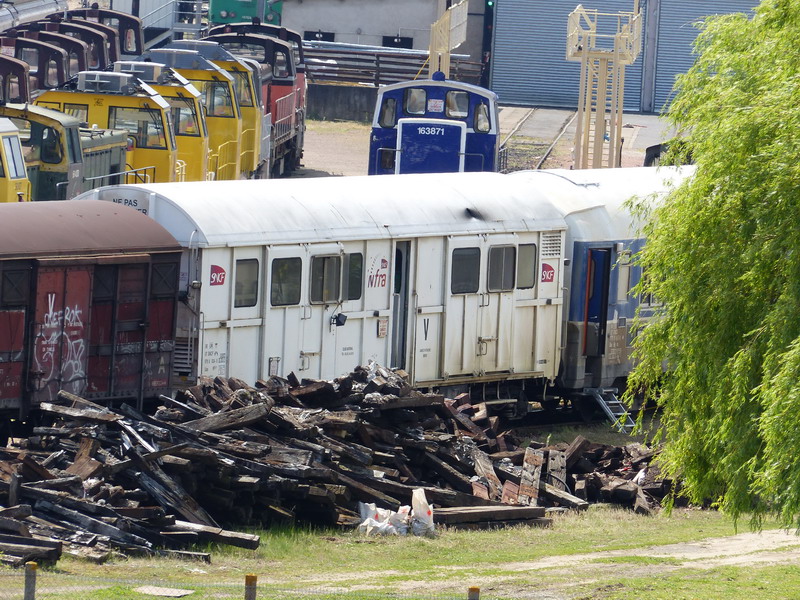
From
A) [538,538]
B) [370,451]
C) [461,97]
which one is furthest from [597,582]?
[461,97]

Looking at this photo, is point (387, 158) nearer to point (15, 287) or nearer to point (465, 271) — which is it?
point (465, 271)

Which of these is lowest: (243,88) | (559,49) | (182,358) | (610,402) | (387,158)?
(610,402)

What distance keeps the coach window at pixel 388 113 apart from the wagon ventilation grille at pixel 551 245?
12.9 m

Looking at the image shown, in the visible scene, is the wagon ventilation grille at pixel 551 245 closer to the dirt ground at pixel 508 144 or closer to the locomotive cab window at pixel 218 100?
the locomotive cab window at pixel 218 100

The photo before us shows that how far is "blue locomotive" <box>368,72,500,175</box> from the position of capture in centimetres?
3144

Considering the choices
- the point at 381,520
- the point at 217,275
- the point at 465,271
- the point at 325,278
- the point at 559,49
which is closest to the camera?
the point at 381,520

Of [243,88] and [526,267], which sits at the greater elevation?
[243,88]

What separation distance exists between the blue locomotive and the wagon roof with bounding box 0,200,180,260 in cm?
1477

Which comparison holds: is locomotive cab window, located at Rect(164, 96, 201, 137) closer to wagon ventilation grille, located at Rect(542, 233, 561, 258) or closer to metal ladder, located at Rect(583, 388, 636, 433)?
wagon ventilation grille, located at Rect(542, 233, 561, 258)

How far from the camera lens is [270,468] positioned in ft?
46.5

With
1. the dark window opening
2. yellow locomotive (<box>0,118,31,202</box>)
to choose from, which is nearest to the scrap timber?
yellow locomotive (<box>0,118,31,202</box>)

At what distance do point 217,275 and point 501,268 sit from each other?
16.4 ft

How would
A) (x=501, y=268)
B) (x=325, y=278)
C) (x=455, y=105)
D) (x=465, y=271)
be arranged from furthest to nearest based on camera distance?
(x=455, y=105) → (x=501, y=268) → (x=465, y=271) → (x=325, y=278)

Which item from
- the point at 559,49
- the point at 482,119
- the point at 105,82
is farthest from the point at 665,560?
the point at 559,49
